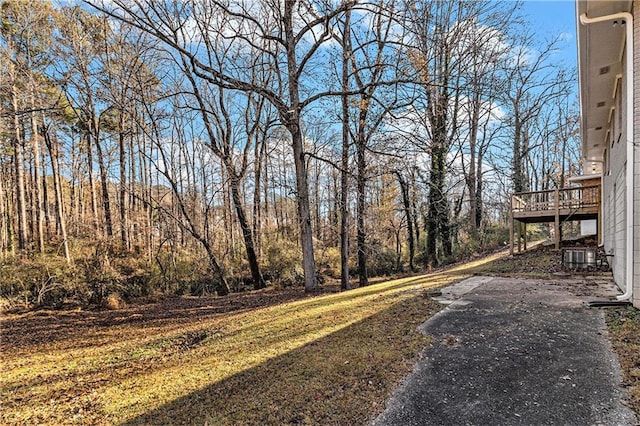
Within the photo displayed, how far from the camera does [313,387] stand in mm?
3234

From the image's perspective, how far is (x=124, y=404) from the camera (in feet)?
10.9

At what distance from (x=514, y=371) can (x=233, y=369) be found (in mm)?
2960

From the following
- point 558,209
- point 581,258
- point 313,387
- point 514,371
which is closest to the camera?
→ point 313,387

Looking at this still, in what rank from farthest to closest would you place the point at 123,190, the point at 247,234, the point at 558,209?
the point at 123,190 < the point at 247,234 < the point at 558,209

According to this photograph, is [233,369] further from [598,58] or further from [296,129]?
[598,58]

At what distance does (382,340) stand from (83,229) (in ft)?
44.4

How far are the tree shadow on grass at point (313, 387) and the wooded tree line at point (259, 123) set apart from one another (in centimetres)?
525

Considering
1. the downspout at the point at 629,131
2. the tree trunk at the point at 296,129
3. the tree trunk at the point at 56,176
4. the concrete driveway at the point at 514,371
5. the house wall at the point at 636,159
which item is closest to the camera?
the concrete driveway at the point at 514,371

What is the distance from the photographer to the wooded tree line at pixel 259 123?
8.85 m

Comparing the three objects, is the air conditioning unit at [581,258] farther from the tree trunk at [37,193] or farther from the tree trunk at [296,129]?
the tree trunk at [37,193]

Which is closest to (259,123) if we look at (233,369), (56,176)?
(56,176)

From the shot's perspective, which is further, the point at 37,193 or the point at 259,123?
the point at 37,193

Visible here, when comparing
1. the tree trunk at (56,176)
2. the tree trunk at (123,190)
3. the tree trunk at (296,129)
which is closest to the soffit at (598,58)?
the tree trunk at (296,129)

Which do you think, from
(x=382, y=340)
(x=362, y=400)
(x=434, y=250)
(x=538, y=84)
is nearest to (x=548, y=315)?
(x=382, y=340)
